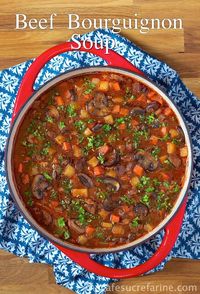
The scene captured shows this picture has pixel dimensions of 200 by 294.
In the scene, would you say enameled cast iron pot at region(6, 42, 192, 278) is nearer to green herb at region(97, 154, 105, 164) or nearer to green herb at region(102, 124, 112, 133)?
green herb at region(102, 124, 112, 133)

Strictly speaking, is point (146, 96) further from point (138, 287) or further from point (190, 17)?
point (138, 287)

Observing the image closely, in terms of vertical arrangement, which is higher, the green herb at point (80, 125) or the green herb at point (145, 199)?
the green herb at point (80, 125)

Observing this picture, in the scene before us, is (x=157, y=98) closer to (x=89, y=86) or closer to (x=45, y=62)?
(x=89, y=86)

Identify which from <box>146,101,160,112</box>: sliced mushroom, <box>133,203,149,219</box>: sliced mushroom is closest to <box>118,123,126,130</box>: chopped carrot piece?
<box>146,101,160,112</box>: sliced mushroom

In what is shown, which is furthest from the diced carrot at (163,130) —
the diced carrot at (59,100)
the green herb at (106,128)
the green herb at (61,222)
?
the green herb at (61,222)

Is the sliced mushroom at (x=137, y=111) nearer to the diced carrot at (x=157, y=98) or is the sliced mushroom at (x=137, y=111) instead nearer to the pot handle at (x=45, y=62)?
the diced carrot at (x=157, y=98)
